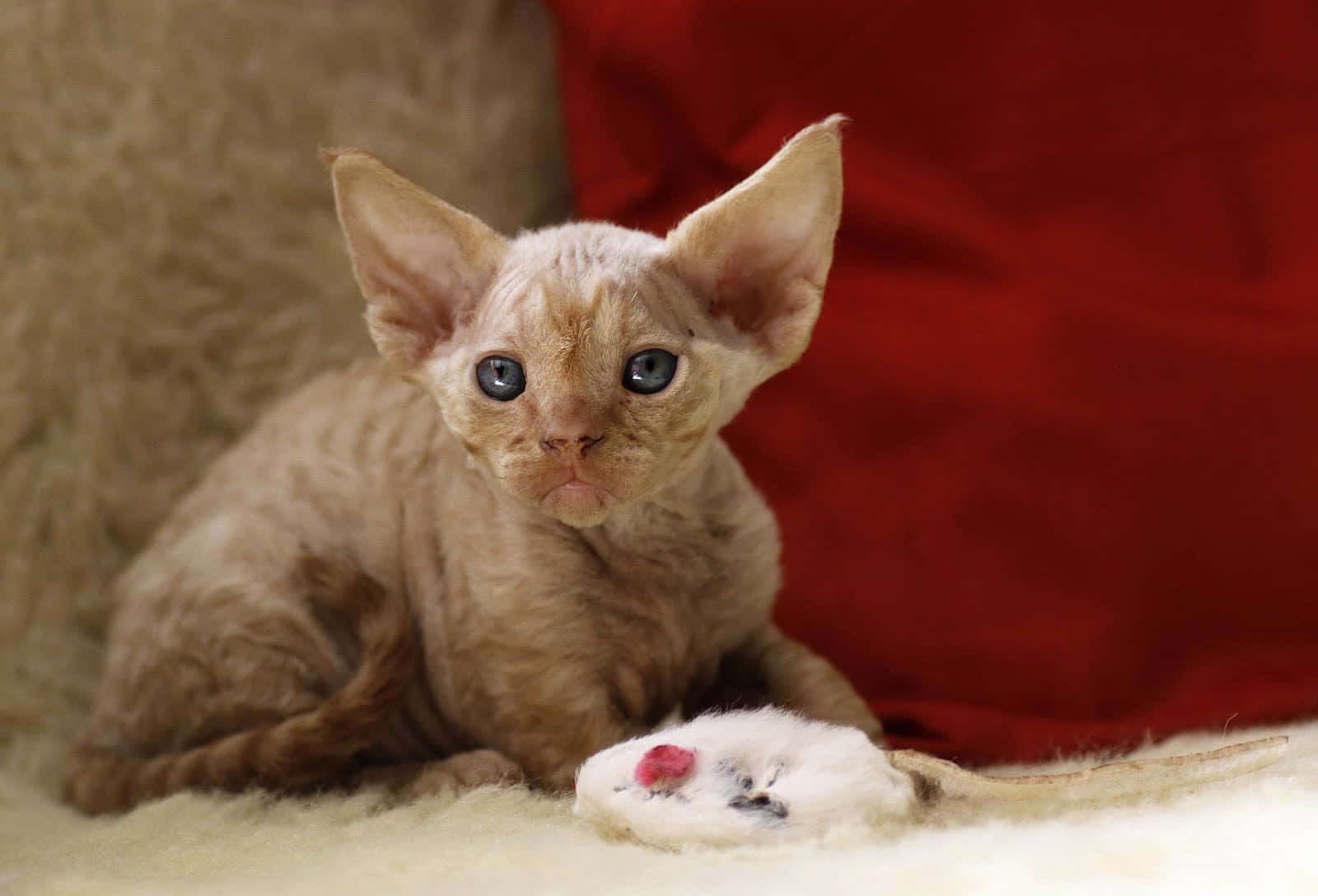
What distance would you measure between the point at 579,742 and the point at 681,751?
11.2 inches

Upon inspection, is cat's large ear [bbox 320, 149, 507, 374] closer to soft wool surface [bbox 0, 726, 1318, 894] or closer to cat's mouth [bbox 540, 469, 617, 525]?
cat's mouth [bbox 540, 469, 617, 525]

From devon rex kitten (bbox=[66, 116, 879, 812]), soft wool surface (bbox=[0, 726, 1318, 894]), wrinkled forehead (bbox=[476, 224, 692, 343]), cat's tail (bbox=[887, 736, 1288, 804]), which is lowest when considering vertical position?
soft wool surface (bbox=[0, 726, 1318, 894])

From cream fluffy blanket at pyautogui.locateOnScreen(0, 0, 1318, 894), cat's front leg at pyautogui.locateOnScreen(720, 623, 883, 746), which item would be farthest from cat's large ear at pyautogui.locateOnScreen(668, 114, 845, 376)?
cream fluffy blanket at pyautogui.locateOnScreen(0, 0, 1318, 894)

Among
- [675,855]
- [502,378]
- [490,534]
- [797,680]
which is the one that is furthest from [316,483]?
[675,855]

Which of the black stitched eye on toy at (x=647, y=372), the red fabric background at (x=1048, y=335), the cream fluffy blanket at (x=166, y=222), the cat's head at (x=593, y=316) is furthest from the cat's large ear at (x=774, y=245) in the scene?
the cream fluffy blanket at (x=166, y=222)

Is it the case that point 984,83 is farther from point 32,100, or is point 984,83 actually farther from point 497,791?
point 32,100

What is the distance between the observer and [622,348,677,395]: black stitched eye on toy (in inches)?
45.7

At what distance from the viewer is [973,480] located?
5.49 feet

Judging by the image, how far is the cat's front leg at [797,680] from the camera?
1.39 meters

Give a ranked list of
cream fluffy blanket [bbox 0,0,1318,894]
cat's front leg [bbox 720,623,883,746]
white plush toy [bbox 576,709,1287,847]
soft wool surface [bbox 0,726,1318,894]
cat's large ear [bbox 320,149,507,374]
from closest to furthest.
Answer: soft wool surface [bbox 0,726,1318,894]
white plush toy [bbox 576,709,1287,847]
cat's large ear [bbox 320,149,507,374]
cat's front leg [bbox 720,623,883,746]
cream fluffy blanket [bbox 0,0,1318,894]

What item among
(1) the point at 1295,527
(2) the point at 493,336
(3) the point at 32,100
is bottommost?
(1) the point at 1295,527

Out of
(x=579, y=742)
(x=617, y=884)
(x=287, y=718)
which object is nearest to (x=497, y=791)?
(x=579, y=742)

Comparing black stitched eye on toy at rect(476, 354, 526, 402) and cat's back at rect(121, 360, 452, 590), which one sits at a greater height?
black stitched eye on toy at rect(476, 354, 526, 402)

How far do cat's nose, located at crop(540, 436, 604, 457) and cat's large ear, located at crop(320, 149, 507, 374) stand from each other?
241mm
